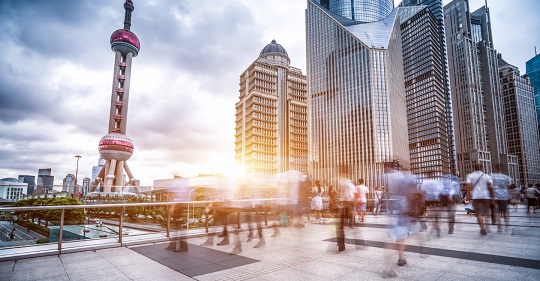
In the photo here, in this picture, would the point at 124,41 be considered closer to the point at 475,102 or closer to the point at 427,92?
the point at 427,92

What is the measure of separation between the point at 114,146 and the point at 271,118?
5791 cm

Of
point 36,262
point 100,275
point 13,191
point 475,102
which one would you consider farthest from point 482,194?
point 475,102

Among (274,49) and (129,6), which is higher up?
(274,49)

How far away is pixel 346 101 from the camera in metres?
125

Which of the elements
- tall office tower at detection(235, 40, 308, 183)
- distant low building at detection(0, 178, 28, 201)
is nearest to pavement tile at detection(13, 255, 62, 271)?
distant low building at detection(0, 178, 28, 201)

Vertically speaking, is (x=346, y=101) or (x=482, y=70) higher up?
(x=482, y=70)

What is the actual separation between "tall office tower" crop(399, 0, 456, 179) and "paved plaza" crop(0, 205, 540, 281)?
144656 millimetres

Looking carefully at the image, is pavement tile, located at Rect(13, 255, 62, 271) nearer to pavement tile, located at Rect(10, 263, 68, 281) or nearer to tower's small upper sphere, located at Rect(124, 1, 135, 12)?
pavement tile, located at Rect(10, 263, 68, 281)

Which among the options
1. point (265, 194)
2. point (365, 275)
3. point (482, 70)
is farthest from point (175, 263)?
point (482, 70)

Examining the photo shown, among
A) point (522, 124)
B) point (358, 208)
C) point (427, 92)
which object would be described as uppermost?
point (427, 92)

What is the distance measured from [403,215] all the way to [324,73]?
133989 millimetres

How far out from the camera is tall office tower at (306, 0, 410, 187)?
117250 mm

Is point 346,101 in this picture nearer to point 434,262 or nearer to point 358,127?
point 358,127

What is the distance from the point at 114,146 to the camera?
252 ft
